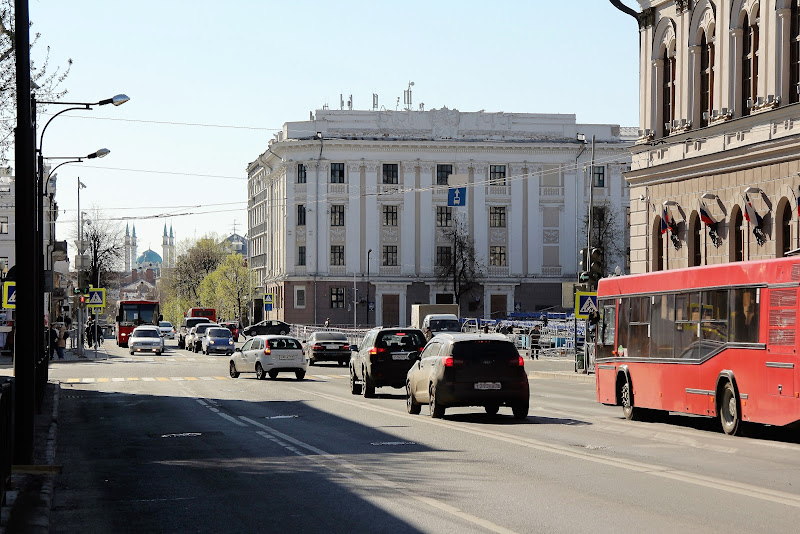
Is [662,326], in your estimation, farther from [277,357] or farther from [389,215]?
[389,215]

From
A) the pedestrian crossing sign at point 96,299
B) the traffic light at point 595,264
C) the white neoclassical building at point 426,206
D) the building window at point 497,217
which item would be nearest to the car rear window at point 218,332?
the pedestrian crossing sign at point 96,299

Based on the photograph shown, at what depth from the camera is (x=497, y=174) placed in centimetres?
10575

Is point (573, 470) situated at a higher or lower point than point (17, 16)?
lower

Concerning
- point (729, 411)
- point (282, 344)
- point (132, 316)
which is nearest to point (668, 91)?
point (282, 344)

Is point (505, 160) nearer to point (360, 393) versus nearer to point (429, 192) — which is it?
point (429, 192)

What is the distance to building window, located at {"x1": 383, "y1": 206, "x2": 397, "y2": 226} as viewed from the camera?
10500cm

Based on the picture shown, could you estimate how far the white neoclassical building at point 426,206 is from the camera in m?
104

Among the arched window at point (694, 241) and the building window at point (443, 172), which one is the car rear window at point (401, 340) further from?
the building window at point (443, 172)

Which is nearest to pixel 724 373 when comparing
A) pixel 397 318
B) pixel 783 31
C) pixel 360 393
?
pixel 360 393

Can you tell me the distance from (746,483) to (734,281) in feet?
25.1

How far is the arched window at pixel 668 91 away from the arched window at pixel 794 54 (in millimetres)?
7218

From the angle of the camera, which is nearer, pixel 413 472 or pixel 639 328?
pixel 413 472

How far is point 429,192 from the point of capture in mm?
105375

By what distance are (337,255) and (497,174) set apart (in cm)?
1442
